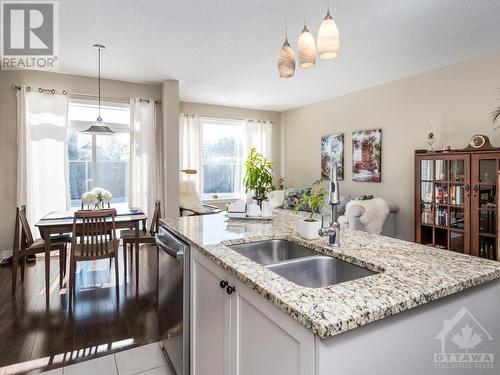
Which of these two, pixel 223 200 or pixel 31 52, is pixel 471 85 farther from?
pixel 31 52

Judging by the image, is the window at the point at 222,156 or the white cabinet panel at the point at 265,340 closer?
the white cabinet panel at the point at 265,340

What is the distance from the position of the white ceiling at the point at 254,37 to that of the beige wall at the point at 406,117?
0.73 feet

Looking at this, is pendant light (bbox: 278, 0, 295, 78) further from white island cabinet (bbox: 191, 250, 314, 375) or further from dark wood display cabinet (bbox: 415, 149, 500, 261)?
dark wood display cabinet (bbox: 415, 149, 500, 261)

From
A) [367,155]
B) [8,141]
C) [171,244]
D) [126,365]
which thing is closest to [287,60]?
[171,244]

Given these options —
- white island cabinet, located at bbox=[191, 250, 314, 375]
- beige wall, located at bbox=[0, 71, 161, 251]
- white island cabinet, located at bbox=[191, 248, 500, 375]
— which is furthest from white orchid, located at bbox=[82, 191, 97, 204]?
white island cabinet, located at bbox=[191, 248, 500, 375]

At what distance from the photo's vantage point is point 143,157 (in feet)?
16.0

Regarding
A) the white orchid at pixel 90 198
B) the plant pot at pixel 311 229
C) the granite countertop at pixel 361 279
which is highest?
the white orchid at pixel 90 198

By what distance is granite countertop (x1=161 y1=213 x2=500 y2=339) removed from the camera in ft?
2.62

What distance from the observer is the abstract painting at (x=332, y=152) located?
5.39 m

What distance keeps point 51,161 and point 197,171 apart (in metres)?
2.37

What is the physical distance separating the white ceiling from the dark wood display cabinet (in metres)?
1.22

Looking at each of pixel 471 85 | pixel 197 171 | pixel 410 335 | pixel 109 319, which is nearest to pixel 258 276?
pixel 410 335

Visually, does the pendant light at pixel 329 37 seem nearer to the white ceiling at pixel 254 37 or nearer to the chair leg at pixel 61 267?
the white ceiling at pixel 254 37

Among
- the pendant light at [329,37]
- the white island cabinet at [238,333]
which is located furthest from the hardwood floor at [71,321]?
the pendant light at [329,37]
